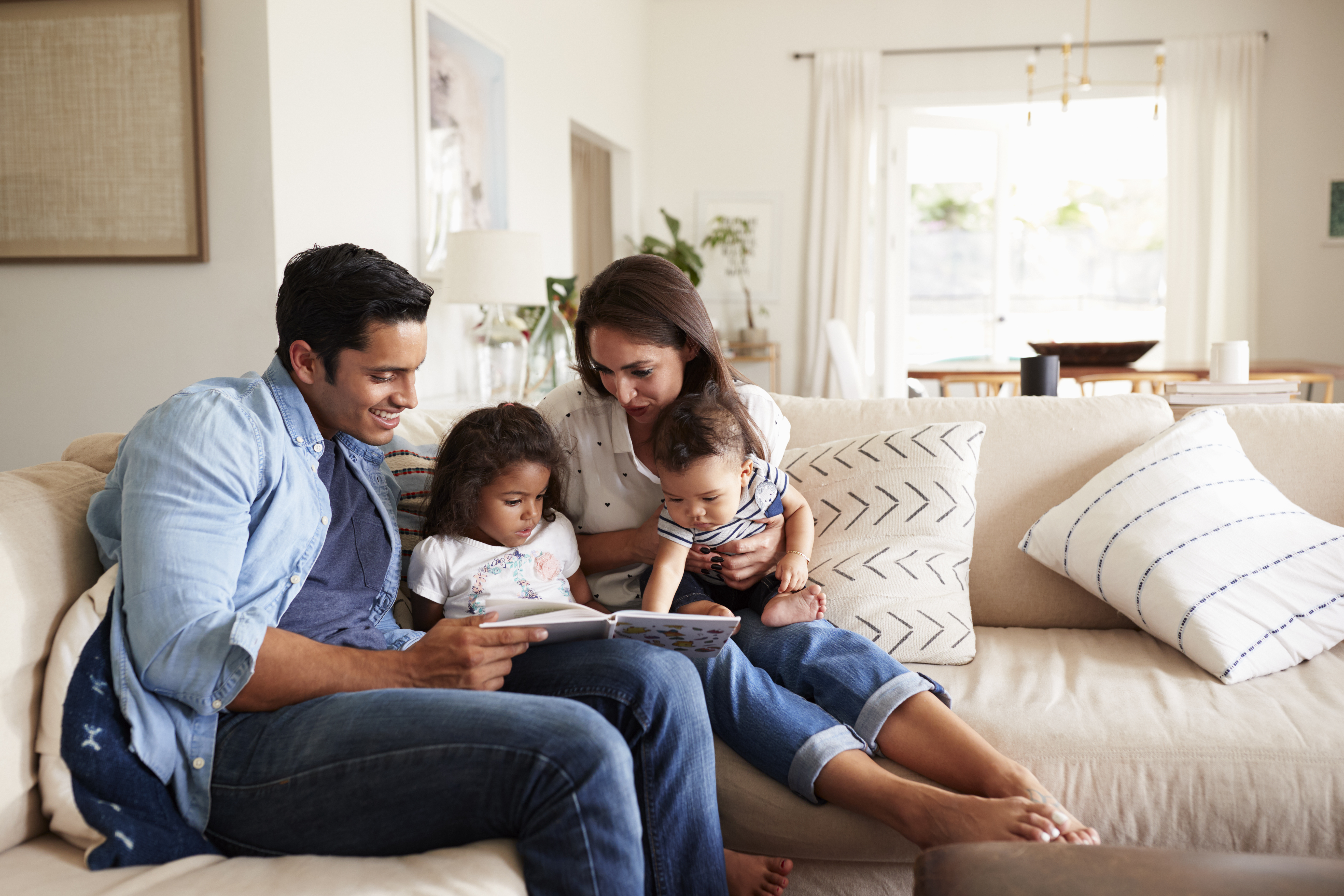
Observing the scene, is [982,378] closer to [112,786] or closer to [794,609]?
[794,609]

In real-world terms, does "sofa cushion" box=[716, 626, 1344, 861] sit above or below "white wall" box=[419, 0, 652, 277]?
below

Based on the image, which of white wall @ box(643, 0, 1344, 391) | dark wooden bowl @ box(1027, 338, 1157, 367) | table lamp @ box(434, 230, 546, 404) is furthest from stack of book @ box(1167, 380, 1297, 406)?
white wall @ box(643, 0, 1344, 391)

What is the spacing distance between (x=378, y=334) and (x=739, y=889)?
0.91 m

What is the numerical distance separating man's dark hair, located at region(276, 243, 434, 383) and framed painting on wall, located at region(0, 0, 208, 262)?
158 centimetres

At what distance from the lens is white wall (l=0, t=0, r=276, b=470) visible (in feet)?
8.72

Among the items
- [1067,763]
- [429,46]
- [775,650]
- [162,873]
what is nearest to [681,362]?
[775,650]

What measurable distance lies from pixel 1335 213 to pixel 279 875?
6.98 m

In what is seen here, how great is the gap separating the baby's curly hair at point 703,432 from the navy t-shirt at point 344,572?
18.3 inches

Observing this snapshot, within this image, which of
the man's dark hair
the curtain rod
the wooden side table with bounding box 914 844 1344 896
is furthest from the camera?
the curtain rod

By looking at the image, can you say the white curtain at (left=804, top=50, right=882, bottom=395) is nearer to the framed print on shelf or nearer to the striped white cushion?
the framed print on shelf

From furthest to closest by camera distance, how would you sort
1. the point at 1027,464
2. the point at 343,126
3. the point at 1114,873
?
1. the point at 343,126
2. the point at 1027,464
3. the point at 1114,873

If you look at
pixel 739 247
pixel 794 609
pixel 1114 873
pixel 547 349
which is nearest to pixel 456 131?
pixel 547 349

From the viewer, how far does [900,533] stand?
5.89ft

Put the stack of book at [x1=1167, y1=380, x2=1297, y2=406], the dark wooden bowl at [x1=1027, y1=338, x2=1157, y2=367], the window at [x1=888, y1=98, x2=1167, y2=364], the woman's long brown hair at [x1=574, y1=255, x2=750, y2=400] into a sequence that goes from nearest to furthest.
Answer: the woman's long brown hair at [x1=574, y1=255, x2=750, y2=400] → the stack of book at [x1=1167, y1=380, x2=1297, y2=406] → the dark wooden bowl at [x1=1027, y1=338, x2=1157, y2=367] → the window at [x1=888, y1=98, x2=1167, y2=364]
